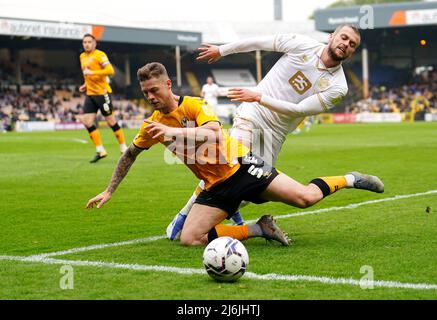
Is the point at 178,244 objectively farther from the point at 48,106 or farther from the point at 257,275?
the point at 48,106

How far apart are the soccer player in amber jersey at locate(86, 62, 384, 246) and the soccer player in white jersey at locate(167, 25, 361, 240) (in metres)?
0.53

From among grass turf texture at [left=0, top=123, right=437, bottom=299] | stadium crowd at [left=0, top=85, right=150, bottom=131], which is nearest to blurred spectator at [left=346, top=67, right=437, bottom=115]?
stadium crowd at [left=0, top=85, right=150, bottom=131]

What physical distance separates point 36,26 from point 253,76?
2521 cm

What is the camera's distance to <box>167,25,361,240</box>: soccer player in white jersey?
7.41m

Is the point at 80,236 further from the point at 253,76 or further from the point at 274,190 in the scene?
the point at 253,76

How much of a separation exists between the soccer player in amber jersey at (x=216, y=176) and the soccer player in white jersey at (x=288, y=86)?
534mm

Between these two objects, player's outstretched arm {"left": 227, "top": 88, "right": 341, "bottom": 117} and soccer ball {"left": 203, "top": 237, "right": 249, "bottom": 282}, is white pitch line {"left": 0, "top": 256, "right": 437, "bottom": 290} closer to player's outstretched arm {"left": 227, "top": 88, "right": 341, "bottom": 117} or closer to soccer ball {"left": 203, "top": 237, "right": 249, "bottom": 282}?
soccer ball {"left": 203, "top": 237, "right": 249, "bottom": 282}

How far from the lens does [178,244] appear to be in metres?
6.98

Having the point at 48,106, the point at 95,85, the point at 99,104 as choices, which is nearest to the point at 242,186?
the point at 99,104

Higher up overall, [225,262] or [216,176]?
[216,176]

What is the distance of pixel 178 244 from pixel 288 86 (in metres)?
2.01

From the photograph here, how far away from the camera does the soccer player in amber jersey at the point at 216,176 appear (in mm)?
6605

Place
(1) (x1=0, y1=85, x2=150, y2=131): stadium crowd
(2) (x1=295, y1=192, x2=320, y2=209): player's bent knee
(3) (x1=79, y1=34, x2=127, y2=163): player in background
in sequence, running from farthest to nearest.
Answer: (1) (x1=0, y1=85, x2=150, y2=131): stadium crowd, (3) (x1=79, y1=34, x2=127, y2=163): player in background, (2) (x1=295, y1=192, x2=320, y2=209): player's bent knee

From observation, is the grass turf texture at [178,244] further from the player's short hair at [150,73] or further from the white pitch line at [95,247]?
the player's short hair at [150,73]
